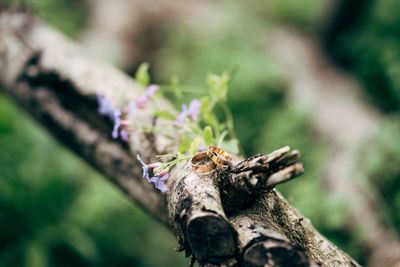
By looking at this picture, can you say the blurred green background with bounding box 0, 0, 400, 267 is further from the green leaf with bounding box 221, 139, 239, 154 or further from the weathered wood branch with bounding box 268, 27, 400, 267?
the green leaf with bounding box 221, 139, 239, 154

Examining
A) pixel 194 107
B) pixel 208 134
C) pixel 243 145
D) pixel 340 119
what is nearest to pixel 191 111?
pixel 194 107

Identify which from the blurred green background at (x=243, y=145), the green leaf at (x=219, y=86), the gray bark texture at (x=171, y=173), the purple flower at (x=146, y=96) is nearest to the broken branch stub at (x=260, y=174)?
the gray bark texture at (x=171, y=173)

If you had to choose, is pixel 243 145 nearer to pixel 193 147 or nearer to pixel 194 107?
pixel 194 107

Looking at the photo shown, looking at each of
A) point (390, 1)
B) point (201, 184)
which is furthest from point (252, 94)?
point (201, 184)

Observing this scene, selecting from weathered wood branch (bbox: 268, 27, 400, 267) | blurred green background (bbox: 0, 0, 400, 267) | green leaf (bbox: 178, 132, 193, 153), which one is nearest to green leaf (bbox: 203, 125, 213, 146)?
green leaf (bbox: 178, 132, 193, 153)

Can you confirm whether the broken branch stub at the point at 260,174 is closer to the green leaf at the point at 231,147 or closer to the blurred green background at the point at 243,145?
the green leaf at the point at 231,147

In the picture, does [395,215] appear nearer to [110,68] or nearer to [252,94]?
[252,94]
